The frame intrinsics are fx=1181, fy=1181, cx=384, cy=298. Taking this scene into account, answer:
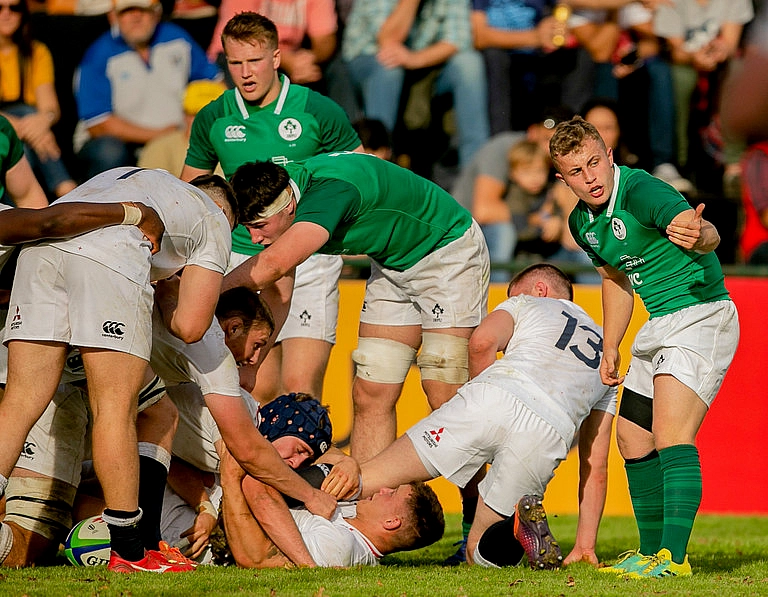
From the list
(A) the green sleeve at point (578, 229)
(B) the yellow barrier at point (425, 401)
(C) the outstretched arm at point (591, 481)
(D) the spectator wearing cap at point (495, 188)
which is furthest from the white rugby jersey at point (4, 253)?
(D) the spectator wearing cap at point (495, 188)

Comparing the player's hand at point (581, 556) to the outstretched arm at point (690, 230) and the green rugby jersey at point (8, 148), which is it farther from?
the green rugby jersey at point (8, 148)

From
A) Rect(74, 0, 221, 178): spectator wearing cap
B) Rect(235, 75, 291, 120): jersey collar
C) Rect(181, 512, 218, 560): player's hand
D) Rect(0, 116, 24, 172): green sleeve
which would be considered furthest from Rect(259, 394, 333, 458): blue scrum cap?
Rect(74, 0, 221, 178): spectator wearing cap

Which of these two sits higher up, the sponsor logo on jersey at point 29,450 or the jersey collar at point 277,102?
the jersey collar at point 277,102

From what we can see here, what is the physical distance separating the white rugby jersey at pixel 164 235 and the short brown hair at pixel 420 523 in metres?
1.62

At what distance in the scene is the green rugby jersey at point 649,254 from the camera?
5.91 metres

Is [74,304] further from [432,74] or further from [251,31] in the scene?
[432,74]

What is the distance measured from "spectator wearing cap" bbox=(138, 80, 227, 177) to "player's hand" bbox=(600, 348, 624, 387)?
16.6ft

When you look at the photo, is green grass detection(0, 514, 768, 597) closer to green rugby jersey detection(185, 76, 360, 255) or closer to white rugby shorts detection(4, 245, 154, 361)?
white rugby shorts detection(4, 245, 154, 361)

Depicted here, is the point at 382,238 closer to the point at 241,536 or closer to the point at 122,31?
the point at 241,536

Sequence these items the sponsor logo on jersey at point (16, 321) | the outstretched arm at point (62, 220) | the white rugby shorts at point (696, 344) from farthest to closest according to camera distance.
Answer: the white rugby shorts at point (696, 344), the sponsor logo on jersey at point (16, 321), the outstretched arm at point (62, 220)

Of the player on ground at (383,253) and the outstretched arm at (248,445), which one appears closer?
the outstretched arm at (248,445)

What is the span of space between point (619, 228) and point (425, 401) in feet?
13.7

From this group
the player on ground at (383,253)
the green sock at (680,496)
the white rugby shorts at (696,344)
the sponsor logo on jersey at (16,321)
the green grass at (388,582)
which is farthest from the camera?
the player on ground at (383,253)

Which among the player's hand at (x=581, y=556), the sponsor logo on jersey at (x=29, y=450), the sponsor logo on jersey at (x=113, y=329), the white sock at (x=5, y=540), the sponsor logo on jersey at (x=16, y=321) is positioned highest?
the sponsor logo on jersey at (x=16, y=321)
